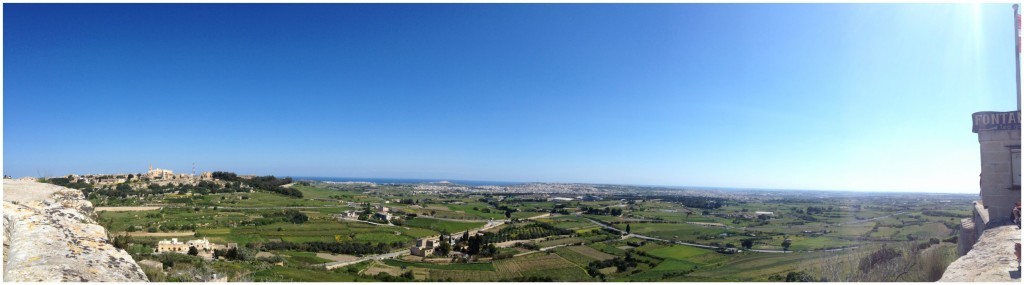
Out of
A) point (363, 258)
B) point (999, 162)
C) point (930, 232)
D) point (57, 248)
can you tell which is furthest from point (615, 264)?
point (57, 248)

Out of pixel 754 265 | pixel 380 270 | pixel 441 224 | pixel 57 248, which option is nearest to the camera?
pixel 57 248

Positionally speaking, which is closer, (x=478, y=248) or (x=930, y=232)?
(x=930, y=232)

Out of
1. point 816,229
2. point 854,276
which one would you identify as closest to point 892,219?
point 816,229

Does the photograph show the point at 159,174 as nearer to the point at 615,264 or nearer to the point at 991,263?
the point at 615,264

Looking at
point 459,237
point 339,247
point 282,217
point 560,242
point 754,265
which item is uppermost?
point 282,217

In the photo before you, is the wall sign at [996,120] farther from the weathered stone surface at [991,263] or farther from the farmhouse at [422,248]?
the farmhouse at [422,248]

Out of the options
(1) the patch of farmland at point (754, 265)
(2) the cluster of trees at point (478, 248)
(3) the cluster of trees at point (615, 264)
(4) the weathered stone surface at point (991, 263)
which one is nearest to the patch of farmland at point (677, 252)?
(3) the cluster of trees at point (615, 264)

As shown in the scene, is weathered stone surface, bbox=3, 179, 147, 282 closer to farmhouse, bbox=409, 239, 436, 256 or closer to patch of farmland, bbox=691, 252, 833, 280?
patch of farmland, bbox=691, 252, 833, 280

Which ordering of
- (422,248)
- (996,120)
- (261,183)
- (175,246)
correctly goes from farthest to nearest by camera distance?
1. (261,183)
2. (422,248)
3. (175,246)
4. (996,120)
